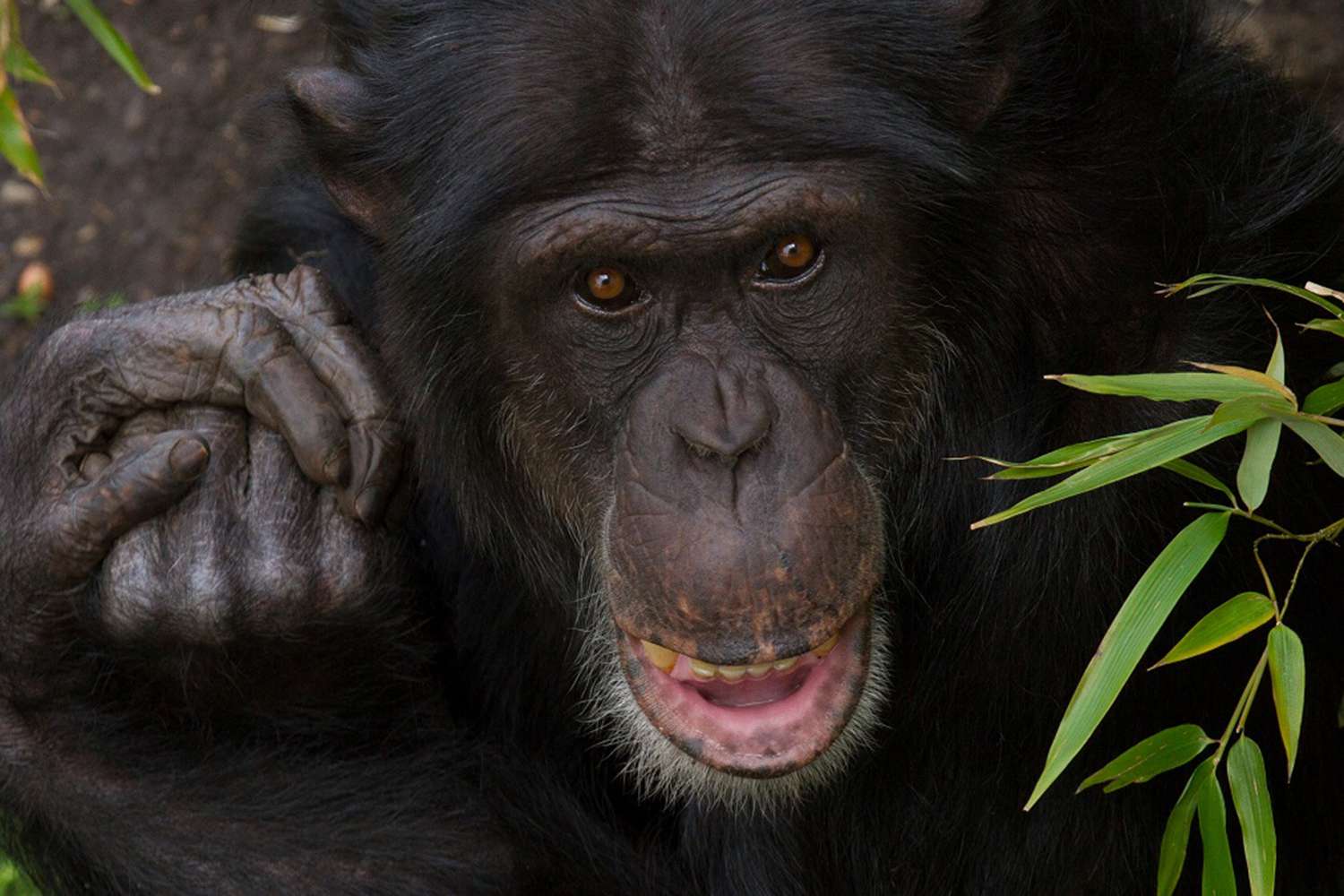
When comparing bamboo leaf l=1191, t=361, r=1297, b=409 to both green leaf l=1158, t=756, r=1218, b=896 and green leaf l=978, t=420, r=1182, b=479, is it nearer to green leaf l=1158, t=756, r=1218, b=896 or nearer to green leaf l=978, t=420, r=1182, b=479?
green leaf l=978, t=420, r=1182, b=479

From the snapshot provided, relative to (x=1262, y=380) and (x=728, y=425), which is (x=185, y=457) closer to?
(x=728, y=425)

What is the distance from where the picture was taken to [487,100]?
10.9ft

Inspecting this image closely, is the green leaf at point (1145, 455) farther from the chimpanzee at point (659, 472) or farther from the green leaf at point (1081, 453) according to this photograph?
the chimpanzee at point (659, 472)

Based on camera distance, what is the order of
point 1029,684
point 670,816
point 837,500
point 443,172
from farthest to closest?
point 670,816 → point 1029,684 → point 443,172 → point 837,500

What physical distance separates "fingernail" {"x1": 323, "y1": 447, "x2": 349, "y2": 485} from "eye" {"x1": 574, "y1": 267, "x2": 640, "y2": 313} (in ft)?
2.83

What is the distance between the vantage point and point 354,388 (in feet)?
12.9

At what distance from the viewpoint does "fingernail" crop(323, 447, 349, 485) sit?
3928 mm

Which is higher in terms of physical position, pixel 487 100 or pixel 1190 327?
pixel 487 100

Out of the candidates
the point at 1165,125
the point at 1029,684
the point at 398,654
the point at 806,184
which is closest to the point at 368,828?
the point at 398,654

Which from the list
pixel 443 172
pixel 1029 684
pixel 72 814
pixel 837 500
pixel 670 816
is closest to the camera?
pixel 837 500

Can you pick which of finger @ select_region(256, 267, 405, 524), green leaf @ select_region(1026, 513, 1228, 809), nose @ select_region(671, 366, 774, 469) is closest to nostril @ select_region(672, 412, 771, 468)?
nose @ select_region(671, 366, 774, 469)

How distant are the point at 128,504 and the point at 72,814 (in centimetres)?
69

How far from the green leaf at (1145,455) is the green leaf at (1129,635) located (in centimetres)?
14

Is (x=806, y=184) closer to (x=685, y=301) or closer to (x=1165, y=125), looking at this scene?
(x=685, y=301)
